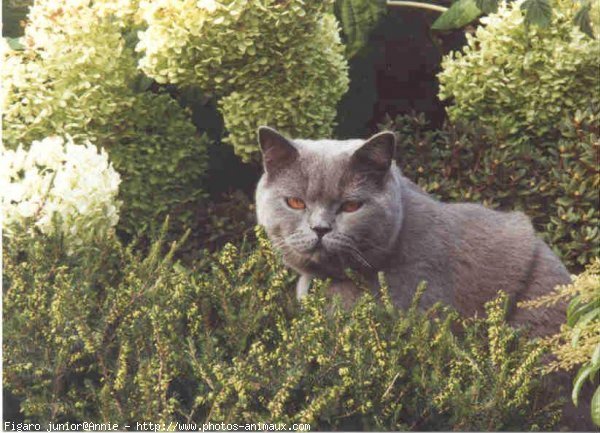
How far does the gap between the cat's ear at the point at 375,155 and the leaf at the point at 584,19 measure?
101 cm

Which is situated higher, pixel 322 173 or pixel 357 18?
pixel 357 18

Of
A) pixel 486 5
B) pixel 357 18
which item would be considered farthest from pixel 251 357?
pixel 357 18

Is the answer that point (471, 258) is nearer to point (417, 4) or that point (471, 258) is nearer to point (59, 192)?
point (59, 192)

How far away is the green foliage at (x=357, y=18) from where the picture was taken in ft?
16.2

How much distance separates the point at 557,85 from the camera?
4594 mm

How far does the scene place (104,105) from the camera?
14.8 ft

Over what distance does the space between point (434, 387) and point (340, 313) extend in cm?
33

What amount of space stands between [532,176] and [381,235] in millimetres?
1622

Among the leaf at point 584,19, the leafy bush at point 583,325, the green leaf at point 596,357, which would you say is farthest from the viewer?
the leaf at point 584,19

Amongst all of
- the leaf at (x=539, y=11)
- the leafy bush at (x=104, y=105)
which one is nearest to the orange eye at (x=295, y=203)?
the leaf at (x=539, y=11)

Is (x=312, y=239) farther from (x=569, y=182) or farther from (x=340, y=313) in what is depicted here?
(x=569, y=182)

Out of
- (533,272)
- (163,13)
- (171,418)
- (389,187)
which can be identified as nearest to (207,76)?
(163,13)

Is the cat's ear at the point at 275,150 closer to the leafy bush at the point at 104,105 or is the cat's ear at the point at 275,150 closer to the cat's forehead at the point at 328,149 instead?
the cat's forehead at the point at 328,149

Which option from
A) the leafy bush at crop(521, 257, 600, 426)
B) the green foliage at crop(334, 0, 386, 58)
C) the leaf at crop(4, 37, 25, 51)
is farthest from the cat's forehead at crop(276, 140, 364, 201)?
the leaf at crop(4, 37, 25, 51)
